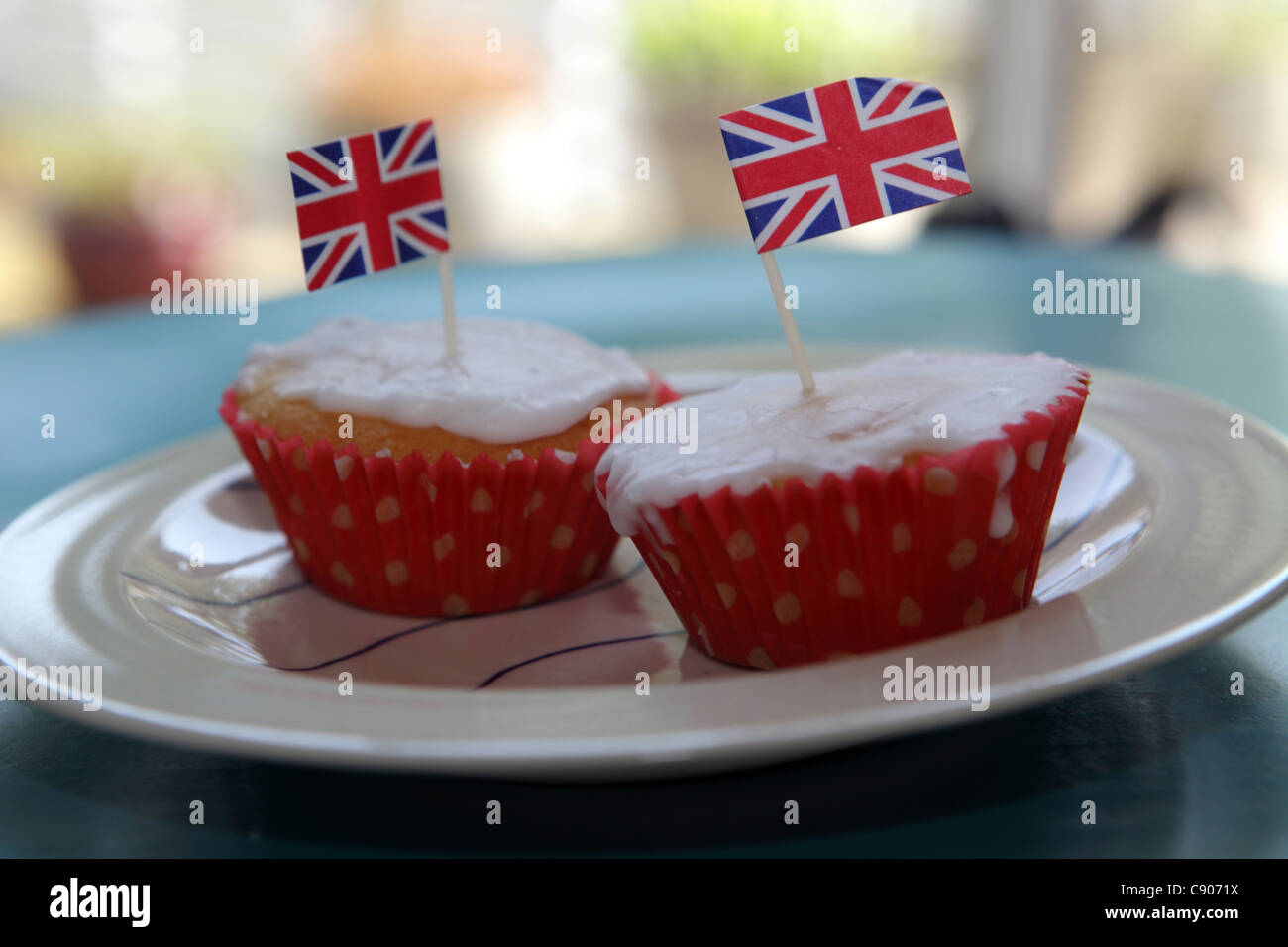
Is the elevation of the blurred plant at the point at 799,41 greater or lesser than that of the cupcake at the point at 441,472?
greater

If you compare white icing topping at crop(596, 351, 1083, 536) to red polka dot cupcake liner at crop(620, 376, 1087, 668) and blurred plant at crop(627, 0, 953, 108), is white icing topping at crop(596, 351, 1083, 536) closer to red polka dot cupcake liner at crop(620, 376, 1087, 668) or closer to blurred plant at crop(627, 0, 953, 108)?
red polka dot cupcake liner at crop(620, 376, 1087, 668)

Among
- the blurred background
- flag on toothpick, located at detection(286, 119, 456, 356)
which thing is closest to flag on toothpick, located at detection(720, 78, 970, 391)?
flag on toothpick, located at detection(286, 119, 456, 356)

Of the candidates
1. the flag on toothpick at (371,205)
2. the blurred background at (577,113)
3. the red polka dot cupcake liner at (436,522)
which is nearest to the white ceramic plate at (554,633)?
the red polka dot cupcake liner at (436,522)

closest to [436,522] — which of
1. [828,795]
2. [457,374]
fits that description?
[457,374]

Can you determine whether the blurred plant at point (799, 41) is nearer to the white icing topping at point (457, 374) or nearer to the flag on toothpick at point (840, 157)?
the white icing topping at point (457, 374)

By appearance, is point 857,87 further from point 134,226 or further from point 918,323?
point 134,226

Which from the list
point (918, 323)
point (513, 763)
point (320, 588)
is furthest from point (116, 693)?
point (918, 323)

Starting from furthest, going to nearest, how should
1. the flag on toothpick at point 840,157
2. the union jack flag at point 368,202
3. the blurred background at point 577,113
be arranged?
the blurred background at point 577,113 < the union jack flag at point 368,202 < the flag on toothpick at point 840,157

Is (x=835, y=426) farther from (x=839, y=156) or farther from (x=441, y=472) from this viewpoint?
(x=441, y=472)
